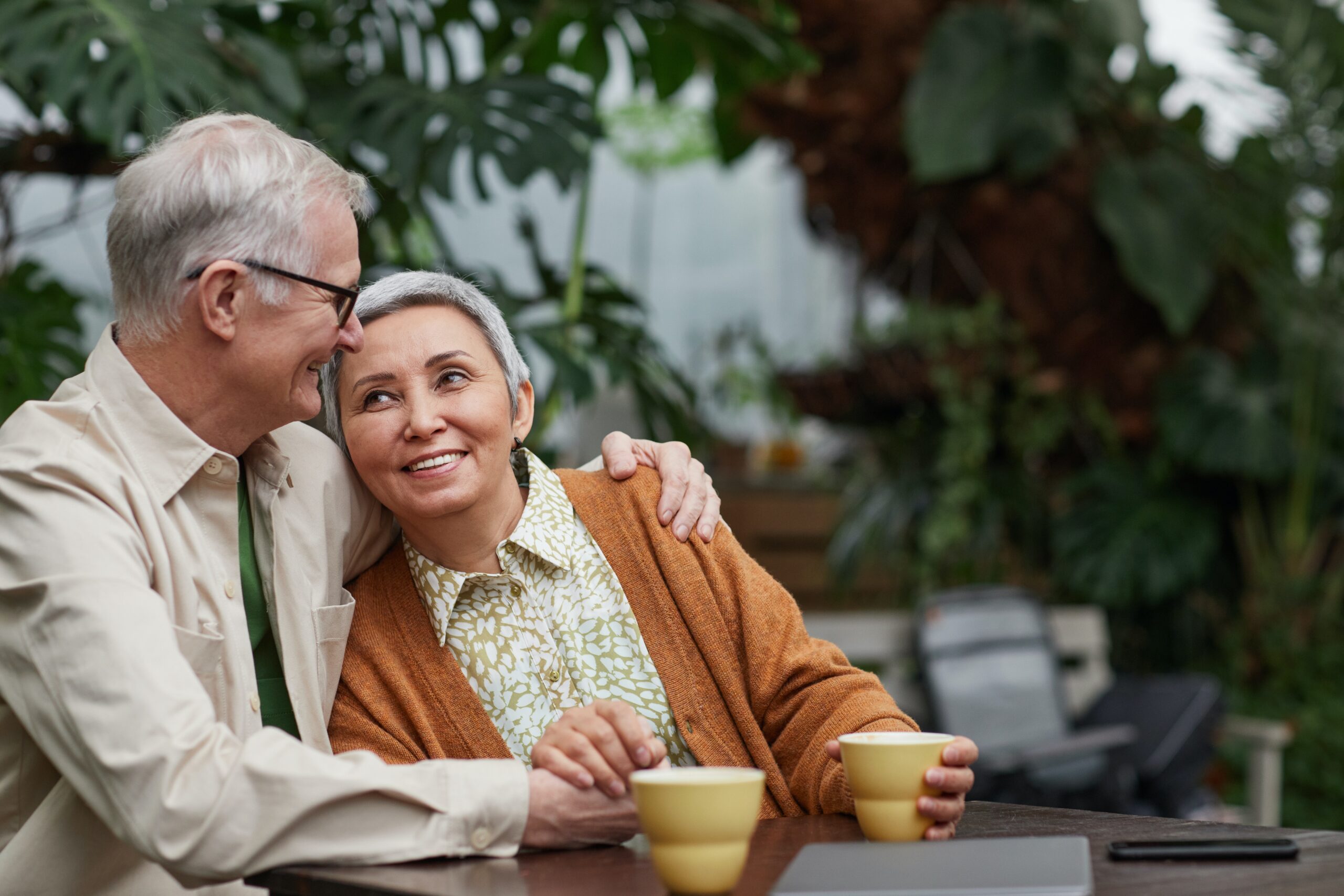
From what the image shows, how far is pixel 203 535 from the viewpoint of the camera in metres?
1.33

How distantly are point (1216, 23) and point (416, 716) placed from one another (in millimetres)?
3981

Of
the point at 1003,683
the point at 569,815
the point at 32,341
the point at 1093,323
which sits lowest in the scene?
the point at 1003,683

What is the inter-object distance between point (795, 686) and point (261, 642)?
542mm

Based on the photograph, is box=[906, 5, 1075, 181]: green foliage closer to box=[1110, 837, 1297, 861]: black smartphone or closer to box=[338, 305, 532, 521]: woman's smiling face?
box=[338, 305, 532, 521]: woman's smiling face

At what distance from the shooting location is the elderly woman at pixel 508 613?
1.37 meters

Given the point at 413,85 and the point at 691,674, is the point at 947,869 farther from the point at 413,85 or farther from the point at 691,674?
the point at 413,85

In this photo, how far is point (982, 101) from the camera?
4.59m

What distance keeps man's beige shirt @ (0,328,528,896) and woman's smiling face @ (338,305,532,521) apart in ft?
A: 0.32

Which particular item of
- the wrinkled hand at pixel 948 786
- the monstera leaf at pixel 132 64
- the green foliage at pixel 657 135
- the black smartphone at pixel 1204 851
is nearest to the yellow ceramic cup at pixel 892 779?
the wrinkled hand at pixel 948 786

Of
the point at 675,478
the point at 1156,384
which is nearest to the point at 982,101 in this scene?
the point at 1156,384

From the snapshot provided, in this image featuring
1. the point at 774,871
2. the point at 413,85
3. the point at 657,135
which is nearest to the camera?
the point at 774,871

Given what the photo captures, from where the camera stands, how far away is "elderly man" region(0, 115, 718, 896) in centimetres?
102

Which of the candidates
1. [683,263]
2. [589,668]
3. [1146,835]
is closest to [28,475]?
[589,668]

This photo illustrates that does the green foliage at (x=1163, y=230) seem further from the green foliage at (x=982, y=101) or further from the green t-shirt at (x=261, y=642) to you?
the green t-shirt at (x=261, y=642)
